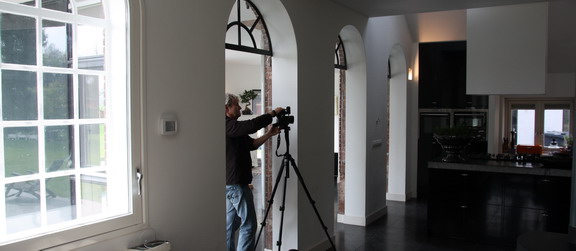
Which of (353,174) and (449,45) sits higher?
(449,45)

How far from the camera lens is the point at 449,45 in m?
7.30

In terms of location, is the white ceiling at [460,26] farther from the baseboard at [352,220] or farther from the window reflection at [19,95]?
the window reflection at [19,95]

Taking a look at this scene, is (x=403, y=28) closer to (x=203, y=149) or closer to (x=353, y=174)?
(x=353, y=174)

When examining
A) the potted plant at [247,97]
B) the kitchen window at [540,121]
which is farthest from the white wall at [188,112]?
the kitchen window at [540,121]

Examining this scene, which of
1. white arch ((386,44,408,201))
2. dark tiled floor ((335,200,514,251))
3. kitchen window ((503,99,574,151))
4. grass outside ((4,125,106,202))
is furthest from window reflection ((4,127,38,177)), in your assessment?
kitchen window ((503,99,574,151))

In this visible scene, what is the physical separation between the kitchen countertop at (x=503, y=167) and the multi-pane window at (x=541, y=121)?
4993 mm

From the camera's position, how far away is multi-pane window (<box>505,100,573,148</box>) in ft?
30.5

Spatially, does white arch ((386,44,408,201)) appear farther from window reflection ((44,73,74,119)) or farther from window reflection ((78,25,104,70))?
window reflection ((44,73,74,119))

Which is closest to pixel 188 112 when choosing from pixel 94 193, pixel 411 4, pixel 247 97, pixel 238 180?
pixel 94 193

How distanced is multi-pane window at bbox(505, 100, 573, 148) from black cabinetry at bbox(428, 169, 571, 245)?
5153 mm

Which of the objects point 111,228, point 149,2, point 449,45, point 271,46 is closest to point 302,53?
point 271,46

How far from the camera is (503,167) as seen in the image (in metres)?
4.88

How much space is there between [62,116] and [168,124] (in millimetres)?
563

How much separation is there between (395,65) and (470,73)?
1656mm
